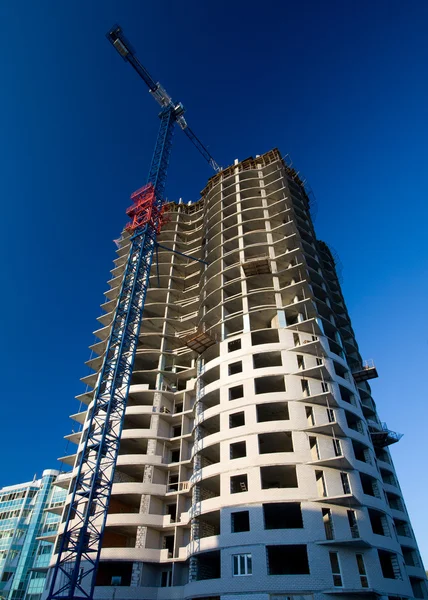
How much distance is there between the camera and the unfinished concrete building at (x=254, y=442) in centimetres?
3130

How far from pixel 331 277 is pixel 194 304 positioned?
71.0 ft

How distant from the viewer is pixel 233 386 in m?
41.3

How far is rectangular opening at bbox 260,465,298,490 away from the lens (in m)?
35.1

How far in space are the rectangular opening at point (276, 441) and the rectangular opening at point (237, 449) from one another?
5.49 feet

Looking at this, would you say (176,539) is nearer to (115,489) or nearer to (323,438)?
(115,489)

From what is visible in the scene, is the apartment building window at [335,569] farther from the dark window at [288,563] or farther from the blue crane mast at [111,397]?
the blue crane mast at [111,397]

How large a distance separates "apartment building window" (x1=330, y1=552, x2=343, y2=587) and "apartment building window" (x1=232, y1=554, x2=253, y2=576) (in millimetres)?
5898

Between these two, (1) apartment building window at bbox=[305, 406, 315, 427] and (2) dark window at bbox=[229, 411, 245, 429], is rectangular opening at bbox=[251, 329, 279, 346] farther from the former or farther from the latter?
(1) apartment building window at bbox=[305, 406, 315, 427]

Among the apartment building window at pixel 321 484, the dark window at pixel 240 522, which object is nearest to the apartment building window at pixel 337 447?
the apartment building window at pixel 321 484

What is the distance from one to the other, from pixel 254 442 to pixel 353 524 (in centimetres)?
982

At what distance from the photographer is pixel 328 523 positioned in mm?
33000

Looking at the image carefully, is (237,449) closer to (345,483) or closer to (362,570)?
(345,483)

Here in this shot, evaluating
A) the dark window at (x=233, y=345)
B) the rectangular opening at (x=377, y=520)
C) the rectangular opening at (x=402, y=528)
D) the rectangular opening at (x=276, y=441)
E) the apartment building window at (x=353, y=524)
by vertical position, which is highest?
the dark window at (x=233, y=345)

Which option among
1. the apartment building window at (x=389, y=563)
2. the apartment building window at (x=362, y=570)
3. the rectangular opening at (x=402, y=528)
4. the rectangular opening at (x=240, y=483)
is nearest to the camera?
the apartment building window at (x=362, y=570)
